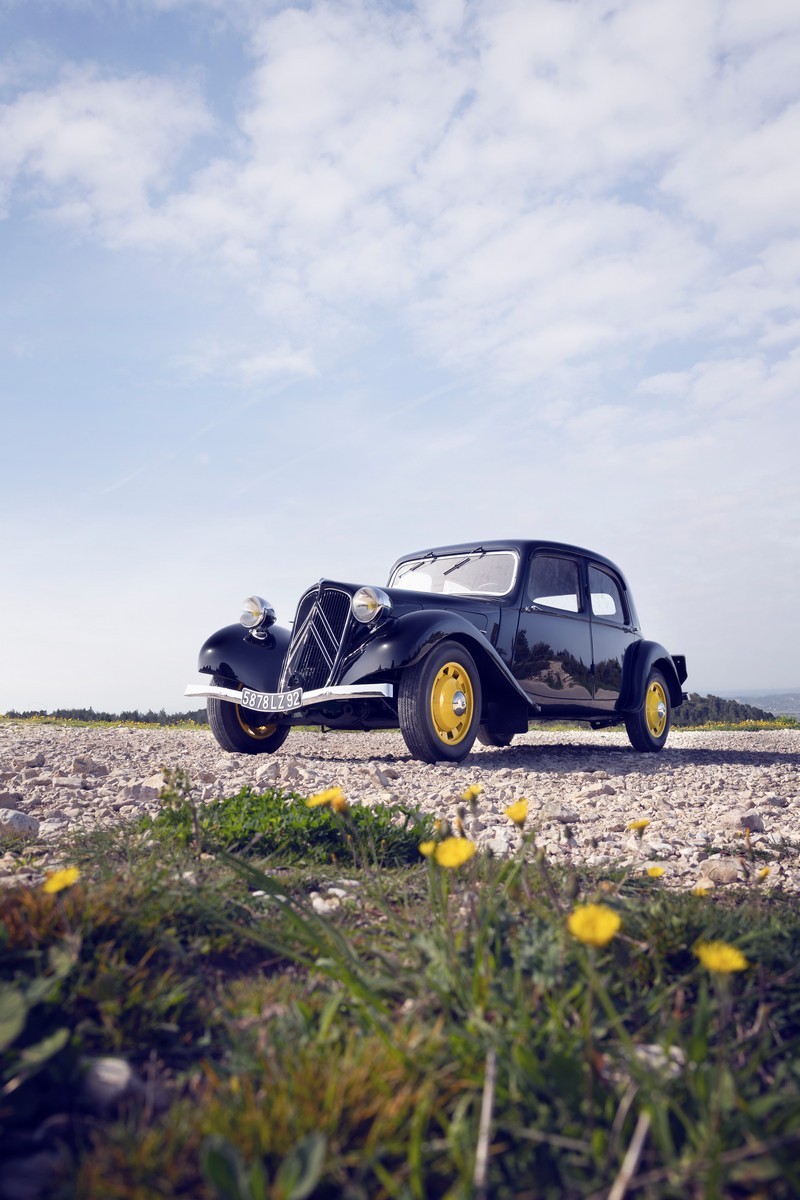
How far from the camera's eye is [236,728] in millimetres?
7453

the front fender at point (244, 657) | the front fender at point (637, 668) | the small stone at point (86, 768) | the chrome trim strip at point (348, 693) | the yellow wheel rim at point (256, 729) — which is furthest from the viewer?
the front fender at point (637, 668)

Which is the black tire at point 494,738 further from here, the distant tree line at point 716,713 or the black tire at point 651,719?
the distant tree line at point 716,713

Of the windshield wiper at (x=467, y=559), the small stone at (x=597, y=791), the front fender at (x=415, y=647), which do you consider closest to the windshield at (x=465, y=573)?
the windshield wiper at (x=467, y=559)

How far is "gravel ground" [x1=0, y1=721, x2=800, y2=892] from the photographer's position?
334 centimetres

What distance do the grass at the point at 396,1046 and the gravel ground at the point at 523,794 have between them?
1.71 ft

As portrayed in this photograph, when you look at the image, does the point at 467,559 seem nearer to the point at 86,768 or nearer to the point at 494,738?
the point at 494,738

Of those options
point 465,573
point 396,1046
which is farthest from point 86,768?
point 396,1046

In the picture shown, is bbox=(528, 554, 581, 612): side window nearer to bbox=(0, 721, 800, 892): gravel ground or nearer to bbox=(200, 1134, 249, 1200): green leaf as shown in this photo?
bbox=(0, 721, 800, 892): gravel ground


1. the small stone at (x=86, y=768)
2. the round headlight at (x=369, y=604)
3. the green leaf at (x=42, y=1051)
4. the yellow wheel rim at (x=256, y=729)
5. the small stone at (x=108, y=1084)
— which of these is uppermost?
the round headlight at (x=369, y=604)

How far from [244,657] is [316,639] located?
888 mm

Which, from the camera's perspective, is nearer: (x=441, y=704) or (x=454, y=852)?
(x=454, y=852)

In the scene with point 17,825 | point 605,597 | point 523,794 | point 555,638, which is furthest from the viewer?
point 605,597

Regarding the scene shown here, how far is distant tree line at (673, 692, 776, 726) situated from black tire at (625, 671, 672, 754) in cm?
845

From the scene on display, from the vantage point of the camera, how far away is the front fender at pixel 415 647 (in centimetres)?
596
